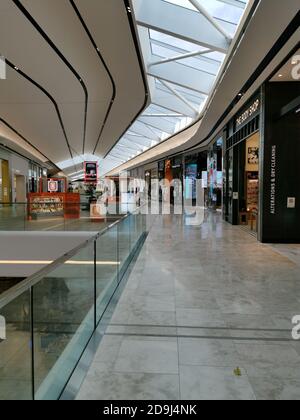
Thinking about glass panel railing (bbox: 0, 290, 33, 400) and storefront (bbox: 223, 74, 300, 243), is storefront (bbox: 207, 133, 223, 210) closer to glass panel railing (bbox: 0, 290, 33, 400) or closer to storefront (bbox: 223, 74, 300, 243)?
storefront (bbox: 223, 74, 300, 243)

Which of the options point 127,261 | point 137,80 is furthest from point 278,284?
point 137,80

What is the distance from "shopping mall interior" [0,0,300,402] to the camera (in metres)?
2.52

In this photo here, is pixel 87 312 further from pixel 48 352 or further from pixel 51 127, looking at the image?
pixel 51 127

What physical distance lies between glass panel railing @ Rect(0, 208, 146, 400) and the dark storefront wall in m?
6.13

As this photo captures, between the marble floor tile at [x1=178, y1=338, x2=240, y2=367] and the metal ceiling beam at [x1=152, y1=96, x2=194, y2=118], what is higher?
the metal ceiling beam at [x1=152, y1=96, x2=194, y2=118]

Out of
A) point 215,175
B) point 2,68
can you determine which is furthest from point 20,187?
point 2,68

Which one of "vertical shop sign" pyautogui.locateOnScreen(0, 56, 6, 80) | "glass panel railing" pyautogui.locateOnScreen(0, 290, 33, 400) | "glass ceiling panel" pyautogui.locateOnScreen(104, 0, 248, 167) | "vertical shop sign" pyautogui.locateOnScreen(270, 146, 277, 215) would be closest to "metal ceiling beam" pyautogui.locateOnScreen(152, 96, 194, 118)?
"glass ceiling panel" pyautogui.locateOnScreen(104, 0, 248, 167)

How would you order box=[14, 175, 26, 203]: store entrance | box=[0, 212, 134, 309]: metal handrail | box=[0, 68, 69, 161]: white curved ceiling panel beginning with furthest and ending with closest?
1. box=[14, 175, 26, 203]: store entrance
2. box=[0, 68, 69, 161]: white curved ceiling panel
3. box=[0, 212, 134, 309]: metal handrail

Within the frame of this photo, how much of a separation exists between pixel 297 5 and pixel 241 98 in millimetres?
5845

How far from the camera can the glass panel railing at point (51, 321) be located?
2.02m

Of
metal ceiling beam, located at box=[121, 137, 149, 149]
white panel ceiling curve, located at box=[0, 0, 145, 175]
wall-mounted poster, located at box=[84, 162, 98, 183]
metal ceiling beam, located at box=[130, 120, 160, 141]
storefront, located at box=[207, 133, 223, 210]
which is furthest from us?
metal ceiling beam, located at box=[121, 137, 149, 149]

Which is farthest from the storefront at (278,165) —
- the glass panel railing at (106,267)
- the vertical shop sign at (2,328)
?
the vertical shop sign at (2,328)

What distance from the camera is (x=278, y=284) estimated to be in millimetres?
5238

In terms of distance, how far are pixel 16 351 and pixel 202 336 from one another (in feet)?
6.14
